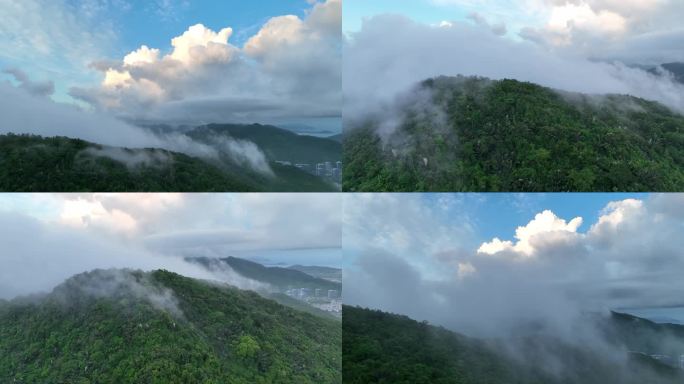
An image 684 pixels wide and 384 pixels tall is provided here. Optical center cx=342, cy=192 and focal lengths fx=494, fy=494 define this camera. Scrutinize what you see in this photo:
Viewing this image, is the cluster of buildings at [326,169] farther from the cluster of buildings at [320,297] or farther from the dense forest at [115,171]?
the cluster of buildings at [320,297]

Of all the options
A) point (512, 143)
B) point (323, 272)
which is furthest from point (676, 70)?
point (323, 272)

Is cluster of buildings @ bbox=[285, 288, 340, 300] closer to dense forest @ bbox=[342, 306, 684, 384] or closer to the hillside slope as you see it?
dense forest @ bbox=[342, 306, 684, 384]

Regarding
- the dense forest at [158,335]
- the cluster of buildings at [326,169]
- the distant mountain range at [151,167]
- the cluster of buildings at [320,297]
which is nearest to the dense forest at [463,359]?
the cluster of buildings at [320,297]

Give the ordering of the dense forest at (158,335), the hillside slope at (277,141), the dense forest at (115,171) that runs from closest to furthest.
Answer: the dense forest at (115,171), the dense forest at (158,335), the hillside slope at (277,141)

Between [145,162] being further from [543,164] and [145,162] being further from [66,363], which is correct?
[543,164]

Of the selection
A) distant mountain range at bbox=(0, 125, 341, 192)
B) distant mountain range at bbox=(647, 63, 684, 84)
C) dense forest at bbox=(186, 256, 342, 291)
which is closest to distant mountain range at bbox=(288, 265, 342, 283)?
dense forest at bbox=(186, 256, 342, 291)

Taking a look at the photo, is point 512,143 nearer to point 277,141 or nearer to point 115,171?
point 277,141
